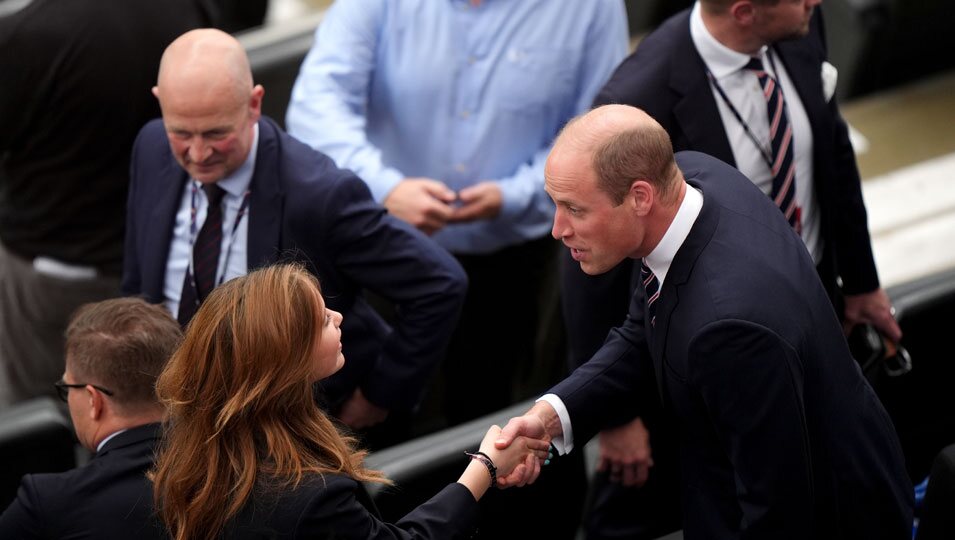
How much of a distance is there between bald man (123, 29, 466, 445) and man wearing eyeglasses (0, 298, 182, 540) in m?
0.34

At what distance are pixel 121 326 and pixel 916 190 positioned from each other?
3.19m

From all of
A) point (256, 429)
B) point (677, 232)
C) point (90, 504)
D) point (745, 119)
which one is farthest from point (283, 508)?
point (745, 119)

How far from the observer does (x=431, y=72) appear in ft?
10.5

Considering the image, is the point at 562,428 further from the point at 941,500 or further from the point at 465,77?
the point at 465,77

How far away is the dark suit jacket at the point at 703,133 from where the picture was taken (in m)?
2.73

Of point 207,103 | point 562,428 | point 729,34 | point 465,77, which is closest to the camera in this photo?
point 562,428

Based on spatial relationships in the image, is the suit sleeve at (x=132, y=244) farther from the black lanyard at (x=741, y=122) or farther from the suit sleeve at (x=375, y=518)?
the black lanyard at (x=741, y=122)

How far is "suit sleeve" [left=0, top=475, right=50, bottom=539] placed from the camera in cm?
220

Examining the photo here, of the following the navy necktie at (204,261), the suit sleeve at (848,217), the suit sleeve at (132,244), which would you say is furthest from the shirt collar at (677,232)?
the suit sleeve at (132,244)

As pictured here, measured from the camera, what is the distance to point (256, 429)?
6.67 ft

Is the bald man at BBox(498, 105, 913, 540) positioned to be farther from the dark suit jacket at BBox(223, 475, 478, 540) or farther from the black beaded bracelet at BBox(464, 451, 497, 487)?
the dark suit jacket at BBox(223, 475, 478, 540)

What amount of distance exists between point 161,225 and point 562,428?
1.06m

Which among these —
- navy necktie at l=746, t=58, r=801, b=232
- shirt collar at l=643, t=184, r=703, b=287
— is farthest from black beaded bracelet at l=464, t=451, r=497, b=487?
navy necktie at l=746, t=58, r=801, b=232

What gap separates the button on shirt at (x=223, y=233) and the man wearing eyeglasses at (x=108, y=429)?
30cm
